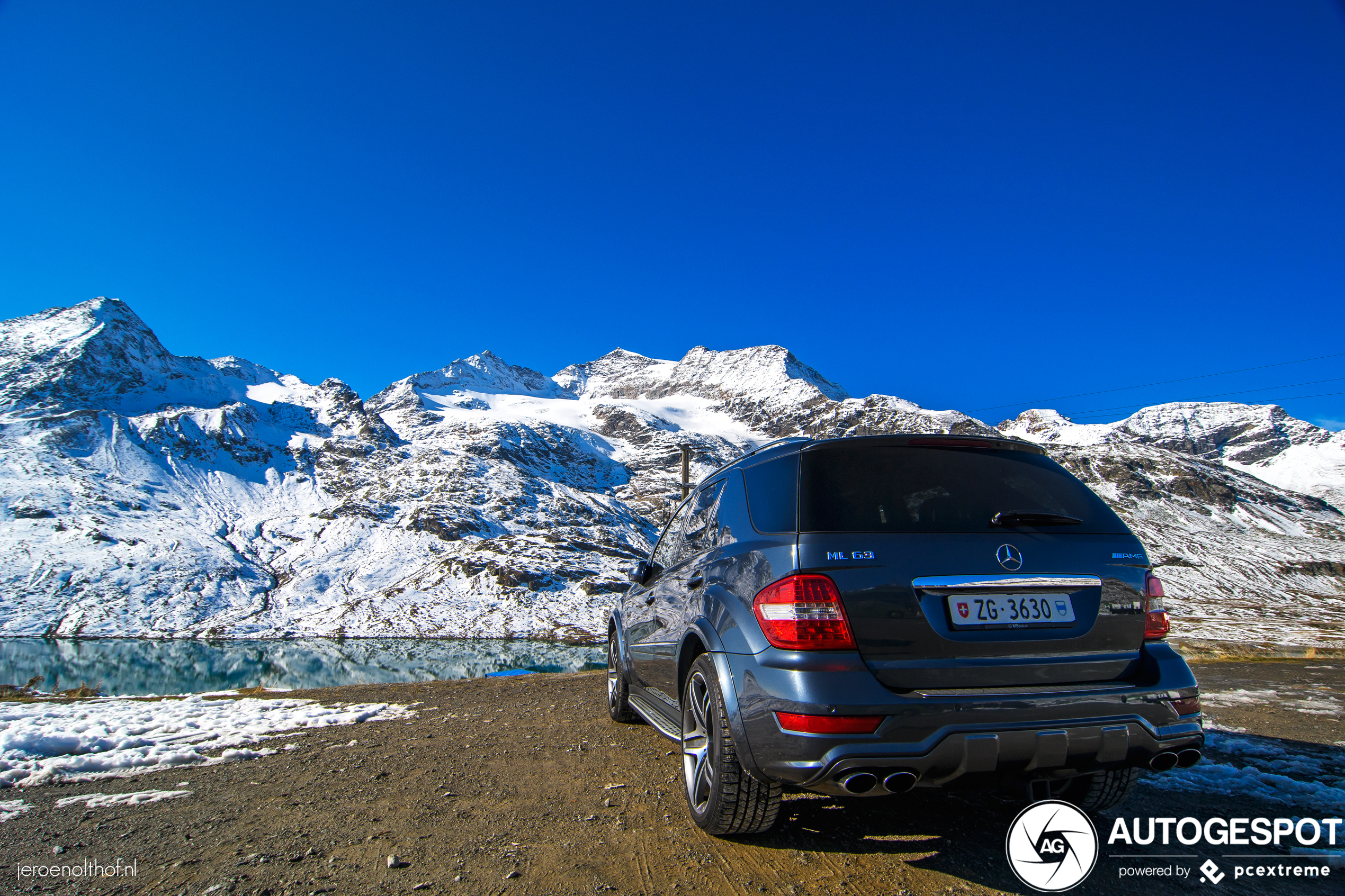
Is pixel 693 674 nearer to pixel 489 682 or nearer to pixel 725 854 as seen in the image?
pixel 725 854

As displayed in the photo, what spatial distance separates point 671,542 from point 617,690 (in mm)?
2129

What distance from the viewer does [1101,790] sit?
379 cm

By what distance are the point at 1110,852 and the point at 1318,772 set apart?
2817mm

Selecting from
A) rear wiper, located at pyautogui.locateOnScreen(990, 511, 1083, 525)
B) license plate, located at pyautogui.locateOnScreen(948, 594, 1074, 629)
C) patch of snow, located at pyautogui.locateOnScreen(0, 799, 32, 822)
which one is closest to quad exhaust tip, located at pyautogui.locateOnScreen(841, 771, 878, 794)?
license plate, located at pyautogui.locateOnScreen(948, 594, 1074, 629)

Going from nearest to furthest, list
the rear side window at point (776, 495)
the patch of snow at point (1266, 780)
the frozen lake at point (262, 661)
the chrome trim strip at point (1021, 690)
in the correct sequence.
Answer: the chrome trim strip at point (1021, 690) < the rear side window at point (776, 495) < the patch of snow at point (1266, 780) < the frozen lake at point (262, 661)

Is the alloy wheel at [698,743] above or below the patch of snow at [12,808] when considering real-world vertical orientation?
above

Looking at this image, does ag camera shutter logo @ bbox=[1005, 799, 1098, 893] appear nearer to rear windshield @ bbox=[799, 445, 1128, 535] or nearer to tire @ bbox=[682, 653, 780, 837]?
tire @ bbox=[682, 653, 780, 837]

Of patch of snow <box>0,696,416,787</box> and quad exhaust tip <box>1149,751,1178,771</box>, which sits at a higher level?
quad exhaust tip <box>1149,751,1178,771</box>

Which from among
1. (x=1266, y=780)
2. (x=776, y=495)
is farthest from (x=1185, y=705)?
(x=1266, y=780)

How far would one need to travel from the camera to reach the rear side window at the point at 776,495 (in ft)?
11.7

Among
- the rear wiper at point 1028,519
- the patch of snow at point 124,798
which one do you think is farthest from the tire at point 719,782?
the patch of snow at point 124,798

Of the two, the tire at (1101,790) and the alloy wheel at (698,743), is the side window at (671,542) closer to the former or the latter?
the alloy wheel at (698,743)

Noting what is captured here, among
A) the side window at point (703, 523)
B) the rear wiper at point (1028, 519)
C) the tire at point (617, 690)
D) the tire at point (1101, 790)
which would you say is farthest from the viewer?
the tire at point (617, 690)

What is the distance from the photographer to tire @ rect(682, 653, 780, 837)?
3500mm
